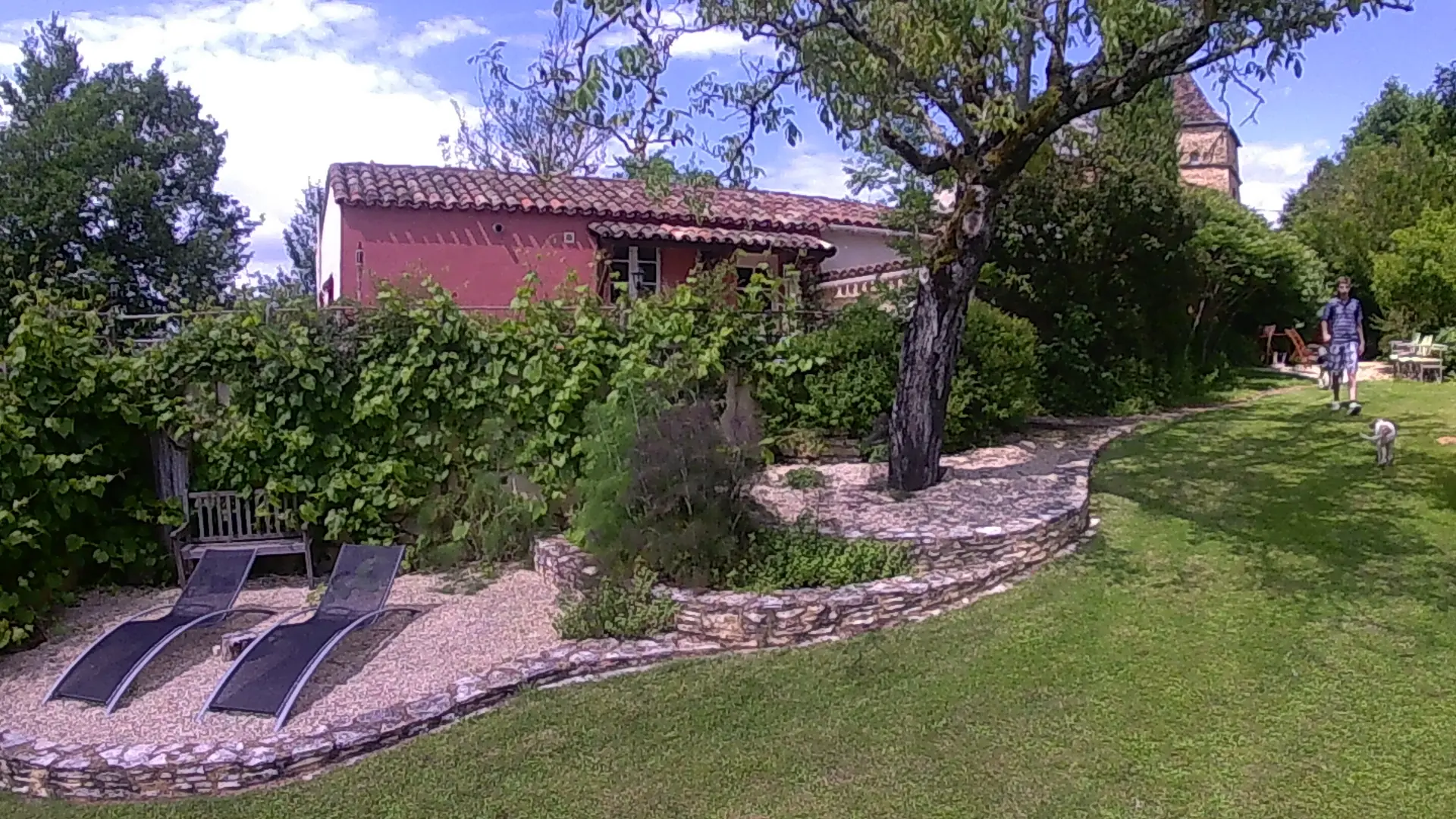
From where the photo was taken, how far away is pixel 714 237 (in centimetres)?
1789

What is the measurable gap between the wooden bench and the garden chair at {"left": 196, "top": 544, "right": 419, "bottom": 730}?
3.26 ft

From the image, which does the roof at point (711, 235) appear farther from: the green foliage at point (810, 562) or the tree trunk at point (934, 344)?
the green foliage at point (810, 562)

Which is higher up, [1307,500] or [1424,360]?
[1424,360]

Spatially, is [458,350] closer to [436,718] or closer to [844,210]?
[436,718]

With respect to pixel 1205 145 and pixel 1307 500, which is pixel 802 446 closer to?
pixel 1307 500

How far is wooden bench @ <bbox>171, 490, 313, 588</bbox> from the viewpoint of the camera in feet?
25.4

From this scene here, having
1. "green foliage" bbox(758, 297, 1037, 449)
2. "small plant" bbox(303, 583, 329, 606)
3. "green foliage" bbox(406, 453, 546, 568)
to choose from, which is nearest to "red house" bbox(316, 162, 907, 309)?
"green foliage" bbox(758, 297, 1037, 449)

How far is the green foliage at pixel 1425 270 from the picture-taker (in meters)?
17.9

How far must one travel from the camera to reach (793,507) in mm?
7992

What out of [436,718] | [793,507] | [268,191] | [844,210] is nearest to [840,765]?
[436,718]

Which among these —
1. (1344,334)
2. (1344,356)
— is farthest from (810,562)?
(1344,356)

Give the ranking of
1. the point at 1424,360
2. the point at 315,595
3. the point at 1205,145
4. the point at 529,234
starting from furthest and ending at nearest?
the point at 1205,145, the point at 529,234, the point at 1424,360, the point at 315,595

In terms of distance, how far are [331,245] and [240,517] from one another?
1257 cm

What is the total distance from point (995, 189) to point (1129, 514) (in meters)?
2.97
